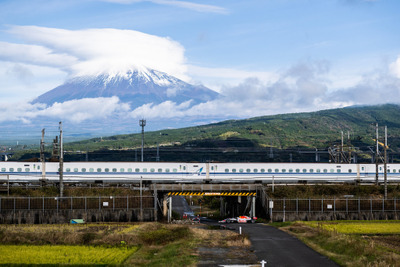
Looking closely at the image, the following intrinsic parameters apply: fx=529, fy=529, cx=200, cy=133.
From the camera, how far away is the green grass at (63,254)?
3369 centimetres

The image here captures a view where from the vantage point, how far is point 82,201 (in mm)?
59625

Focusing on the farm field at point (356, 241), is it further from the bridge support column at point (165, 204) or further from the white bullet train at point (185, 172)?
the white bullet train at point (185, 172)

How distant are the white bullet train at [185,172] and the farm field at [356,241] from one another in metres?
18.4

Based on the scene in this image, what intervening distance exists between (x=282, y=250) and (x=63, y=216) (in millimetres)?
28816

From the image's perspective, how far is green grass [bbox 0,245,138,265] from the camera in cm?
3369

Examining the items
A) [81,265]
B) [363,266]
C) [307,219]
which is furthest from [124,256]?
[307,219]

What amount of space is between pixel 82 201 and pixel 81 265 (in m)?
28.2

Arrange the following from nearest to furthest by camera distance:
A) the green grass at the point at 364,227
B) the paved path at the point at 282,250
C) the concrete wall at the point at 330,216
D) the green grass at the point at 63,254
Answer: the paved path at the point at 282,250, the green grass at the point at 63,254, the green grass at the point at 364,227, the concrete wall at the point at 330,216

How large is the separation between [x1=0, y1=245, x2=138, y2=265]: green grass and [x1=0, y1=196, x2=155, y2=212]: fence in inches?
748

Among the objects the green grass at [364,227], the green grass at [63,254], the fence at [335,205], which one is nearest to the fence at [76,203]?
the fence at [335,205]

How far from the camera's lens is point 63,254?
119 feet

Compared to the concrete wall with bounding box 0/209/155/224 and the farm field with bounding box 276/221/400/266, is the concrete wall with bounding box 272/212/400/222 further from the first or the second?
the concrete wall with bounding box 0/209/155/224

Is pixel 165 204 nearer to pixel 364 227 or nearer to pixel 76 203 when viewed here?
pixel 76 203

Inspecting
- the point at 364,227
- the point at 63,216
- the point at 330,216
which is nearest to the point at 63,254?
the point at 63,216
